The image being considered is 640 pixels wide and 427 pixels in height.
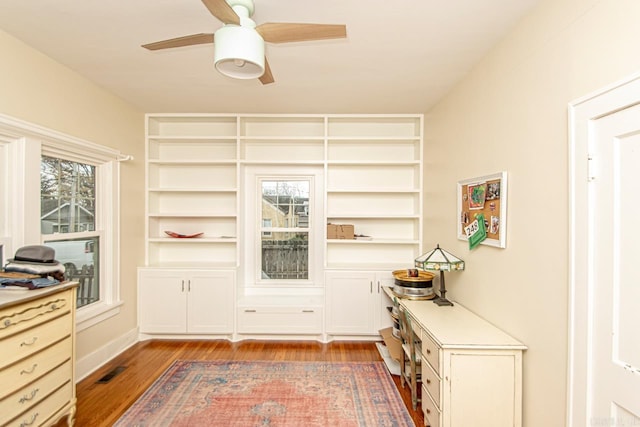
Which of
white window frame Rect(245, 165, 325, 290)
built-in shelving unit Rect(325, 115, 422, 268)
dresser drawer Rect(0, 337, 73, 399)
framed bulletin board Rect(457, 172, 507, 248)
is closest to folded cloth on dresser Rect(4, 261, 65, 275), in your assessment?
dresser drawer Rect(0, 337, 73, 399)

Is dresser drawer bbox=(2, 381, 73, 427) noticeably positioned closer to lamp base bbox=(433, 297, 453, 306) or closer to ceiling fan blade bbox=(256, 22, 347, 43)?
ceiling fan blade bbox=(256, 22, 347, 43)

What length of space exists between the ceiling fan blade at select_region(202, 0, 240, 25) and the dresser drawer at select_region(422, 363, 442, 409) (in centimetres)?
220

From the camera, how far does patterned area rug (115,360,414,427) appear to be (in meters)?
2.10

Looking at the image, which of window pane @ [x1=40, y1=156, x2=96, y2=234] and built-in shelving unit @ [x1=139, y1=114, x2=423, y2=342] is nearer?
window pane @ [x1=40, y1=156, x2=96, y2=234]

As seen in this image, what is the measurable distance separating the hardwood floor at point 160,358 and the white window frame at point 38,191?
0.48m

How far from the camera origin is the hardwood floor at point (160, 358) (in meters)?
2.21

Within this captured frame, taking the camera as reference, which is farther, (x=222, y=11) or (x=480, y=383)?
(x=480, y=383)

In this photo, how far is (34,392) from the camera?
1.66 m

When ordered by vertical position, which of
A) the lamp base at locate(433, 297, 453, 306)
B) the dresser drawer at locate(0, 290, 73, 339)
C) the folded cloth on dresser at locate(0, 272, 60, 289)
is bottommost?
the lamp base at locate(433, 297, 453, 306)

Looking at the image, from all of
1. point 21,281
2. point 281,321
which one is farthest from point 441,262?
point 21,281

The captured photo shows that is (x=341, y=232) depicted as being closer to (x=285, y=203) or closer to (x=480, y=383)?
(x=285, y=203)

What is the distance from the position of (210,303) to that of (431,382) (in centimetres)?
239

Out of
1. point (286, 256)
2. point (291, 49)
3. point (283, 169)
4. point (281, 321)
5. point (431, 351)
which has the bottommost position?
point (281, 321)

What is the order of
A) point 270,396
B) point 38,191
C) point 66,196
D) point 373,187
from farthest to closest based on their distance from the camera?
point 373,187, point 66,196, point 270,396, point 38,191
